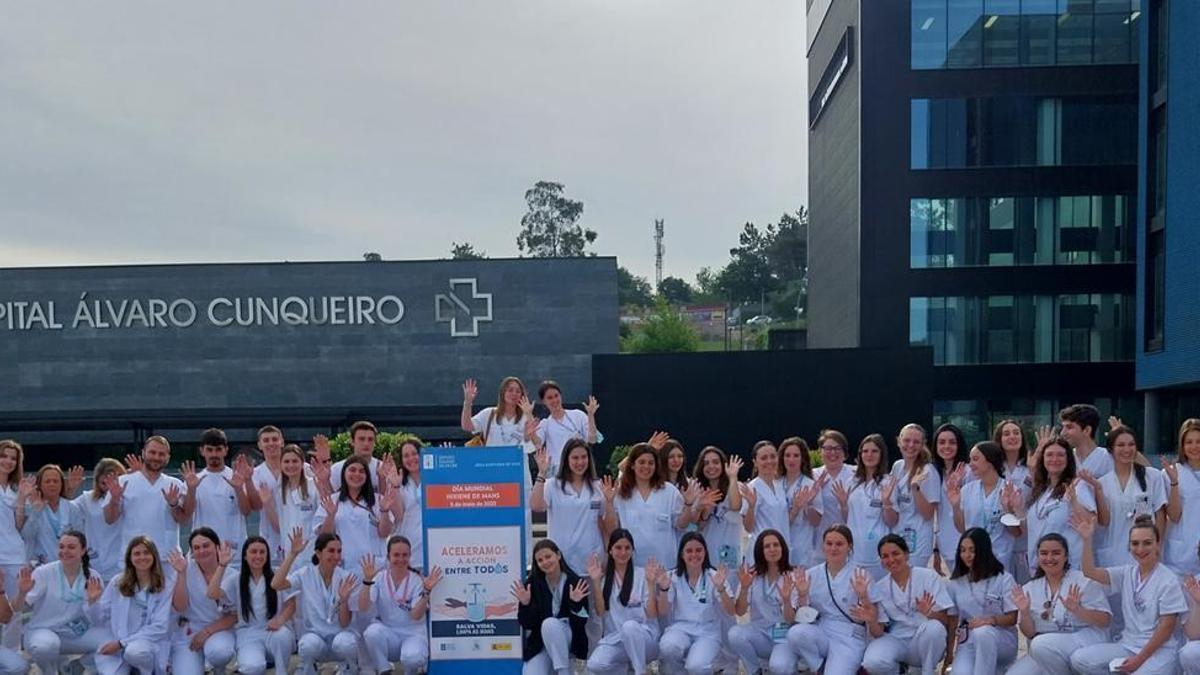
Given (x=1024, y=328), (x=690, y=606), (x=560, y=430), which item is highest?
(x=1024, y=328)

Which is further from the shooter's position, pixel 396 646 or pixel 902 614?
pixel 396 646

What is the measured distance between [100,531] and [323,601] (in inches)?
90.6

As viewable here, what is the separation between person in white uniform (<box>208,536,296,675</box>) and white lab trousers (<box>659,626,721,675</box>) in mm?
2841

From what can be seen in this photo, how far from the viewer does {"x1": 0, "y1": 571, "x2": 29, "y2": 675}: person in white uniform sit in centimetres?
795

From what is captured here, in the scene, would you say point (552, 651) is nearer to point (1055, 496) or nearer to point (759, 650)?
point (759, 650)

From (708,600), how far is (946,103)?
86.3ft

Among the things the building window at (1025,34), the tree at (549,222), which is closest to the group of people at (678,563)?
the building window at (1025,34)

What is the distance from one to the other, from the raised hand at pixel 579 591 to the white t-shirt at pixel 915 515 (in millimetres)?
2616

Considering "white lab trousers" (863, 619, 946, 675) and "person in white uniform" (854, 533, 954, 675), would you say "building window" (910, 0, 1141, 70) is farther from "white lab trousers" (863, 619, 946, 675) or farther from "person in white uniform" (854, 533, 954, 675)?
"white lab trousers" (863, 619, 946, 675)

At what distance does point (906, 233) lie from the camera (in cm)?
3131

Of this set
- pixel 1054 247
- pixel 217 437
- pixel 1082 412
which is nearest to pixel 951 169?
pixel 1054 247

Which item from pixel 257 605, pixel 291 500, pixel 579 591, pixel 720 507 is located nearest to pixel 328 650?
pixel 257 605

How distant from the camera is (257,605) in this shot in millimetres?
7918

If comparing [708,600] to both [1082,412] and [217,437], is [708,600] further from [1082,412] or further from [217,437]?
[217,437]
